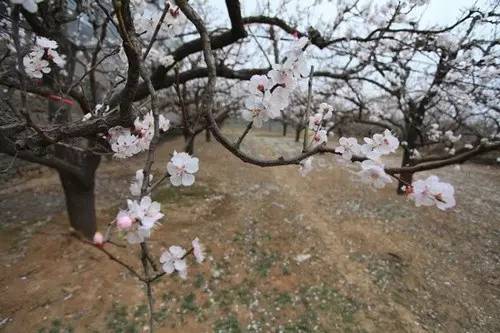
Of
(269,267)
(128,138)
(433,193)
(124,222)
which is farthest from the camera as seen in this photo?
(269,267)

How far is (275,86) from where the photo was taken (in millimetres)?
1346

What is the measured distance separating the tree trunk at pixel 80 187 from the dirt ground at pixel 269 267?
1.43ft

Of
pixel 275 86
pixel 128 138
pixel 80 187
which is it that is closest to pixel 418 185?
pixel 275 86

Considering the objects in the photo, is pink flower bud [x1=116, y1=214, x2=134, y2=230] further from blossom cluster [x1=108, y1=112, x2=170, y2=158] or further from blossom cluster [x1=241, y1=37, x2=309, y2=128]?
blossom cluster [x1=108, y1=112, x2=170, y2=158]

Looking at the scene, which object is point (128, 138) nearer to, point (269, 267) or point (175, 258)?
point (175, 258)

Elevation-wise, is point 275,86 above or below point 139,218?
above

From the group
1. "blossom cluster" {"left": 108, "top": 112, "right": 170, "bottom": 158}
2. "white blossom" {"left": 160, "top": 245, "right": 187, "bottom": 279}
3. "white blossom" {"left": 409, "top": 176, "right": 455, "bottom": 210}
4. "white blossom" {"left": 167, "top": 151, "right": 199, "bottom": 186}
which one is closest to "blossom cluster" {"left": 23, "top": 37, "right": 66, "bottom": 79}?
"blossom cluster" {"left": 108, "top": 112, "right": 170, "bottom": 158}

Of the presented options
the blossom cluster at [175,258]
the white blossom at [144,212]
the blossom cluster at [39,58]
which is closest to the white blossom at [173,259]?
the blossom cluster at [175,258]

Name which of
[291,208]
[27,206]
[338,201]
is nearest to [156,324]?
[291,208]

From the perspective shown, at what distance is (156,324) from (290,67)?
3694 millimetres

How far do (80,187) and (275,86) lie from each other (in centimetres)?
499

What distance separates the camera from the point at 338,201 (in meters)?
8.48

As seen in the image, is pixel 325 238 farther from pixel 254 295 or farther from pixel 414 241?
pixel 254 295

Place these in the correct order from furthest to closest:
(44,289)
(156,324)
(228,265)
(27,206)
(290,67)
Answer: (27,206) < (228,265) < (44,289) < (156,324) < (290,67)
